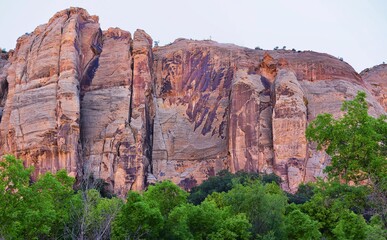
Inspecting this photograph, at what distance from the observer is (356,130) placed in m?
24.4

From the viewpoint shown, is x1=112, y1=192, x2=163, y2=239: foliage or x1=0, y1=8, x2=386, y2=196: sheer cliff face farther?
x1=0, y1=8, x2=386, y2=196: sheer cliff face

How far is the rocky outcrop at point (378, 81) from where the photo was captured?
80125 millimetres

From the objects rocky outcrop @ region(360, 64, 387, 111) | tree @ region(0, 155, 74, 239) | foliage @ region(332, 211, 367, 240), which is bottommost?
foliage @ region(332, 211, 367, 240)

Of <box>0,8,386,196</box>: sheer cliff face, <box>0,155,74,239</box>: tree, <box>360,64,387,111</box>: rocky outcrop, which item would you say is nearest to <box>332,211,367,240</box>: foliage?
<box>0,155,74,239</box>: tree

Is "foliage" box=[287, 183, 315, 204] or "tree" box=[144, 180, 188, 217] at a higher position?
"tree" box=[144, 180, 188, 217]

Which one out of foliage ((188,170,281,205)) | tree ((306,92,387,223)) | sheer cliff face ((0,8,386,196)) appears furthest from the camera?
sheer cliff face ((0,8,386,196))

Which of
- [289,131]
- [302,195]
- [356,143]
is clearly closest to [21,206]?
[356,143]

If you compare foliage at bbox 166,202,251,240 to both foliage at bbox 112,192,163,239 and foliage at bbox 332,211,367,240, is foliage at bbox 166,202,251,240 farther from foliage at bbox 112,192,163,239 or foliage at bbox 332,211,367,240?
foliage at bbox 332,211,367,240

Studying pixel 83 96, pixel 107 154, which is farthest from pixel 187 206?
pixel 83 96

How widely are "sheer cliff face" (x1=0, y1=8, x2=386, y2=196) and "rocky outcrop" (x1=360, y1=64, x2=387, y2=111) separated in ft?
1.24

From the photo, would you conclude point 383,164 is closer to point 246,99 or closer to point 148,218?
point 148,218

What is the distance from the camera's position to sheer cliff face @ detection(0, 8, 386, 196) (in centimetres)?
6312

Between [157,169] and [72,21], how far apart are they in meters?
19.4

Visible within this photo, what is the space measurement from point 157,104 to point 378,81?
29665 millimetres
